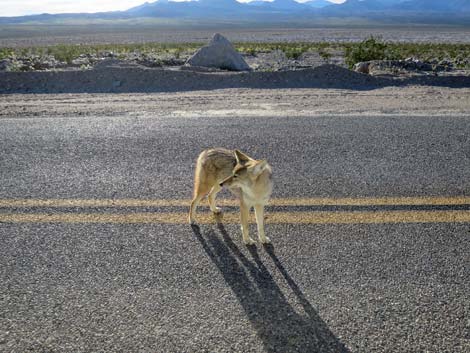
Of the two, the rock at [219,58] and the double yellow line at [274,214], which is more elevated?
the rock at [219,58]

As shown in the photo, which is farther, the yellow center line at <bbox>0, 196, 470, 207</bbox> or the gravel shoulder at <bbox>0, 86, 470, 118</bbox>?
the gravel shoulder at <bbox>0, 86, 470, 118</bbox>

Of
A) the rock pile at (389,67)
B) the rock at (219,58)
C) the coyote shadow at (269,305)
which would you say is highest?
the rock at (219,58)

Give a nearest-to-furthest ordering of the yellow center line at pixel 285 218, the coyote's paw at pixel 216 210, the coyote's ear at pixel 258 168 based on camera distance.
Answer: the coyote's ear at pixel 258 168 → the yellow center line at pixel 285 218 → the coyote's paw at pixel 216 210

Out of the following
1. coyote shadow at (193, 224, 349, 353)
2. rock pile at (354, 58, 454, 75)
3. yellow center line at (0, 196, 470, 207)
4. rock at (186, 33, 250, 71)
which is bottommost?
coyote shadow at (193, 224, 349, 353)

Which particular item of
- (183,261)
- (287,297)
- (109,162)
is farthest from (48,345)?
(109,162)

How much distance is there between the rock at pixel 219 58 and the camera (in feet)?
60.4

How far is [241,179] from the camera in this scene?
3902 mm

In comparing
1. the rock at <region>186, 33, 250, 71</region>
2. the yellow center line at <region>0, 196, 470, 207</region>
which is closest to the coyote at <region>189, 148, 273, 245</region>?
the yellow center line at <region>0, 196, 470, 207</region>

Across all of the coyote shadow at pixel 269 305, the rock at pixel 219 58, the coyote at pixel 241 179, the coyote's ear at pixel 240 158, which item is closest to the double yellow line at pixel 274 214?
the coyote at pixel 241 179

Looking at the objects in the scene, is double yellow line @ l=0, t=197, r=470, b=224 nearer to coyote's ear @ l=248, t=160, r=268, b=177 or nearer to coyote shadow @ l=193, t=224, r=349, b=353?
coyote shadow @ l=193, t=224, r=349, b=353

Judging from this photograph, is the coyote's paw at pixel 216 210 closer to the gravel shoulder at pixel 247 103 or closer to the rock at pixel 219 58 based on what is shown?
the gravel shoulder at pixel 247 103

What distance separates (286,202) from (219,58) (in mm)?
14948

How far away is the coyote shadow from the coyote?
334 millimetres

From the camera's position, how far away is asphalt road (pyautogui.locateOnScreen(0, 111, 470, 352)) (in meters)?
2.84
